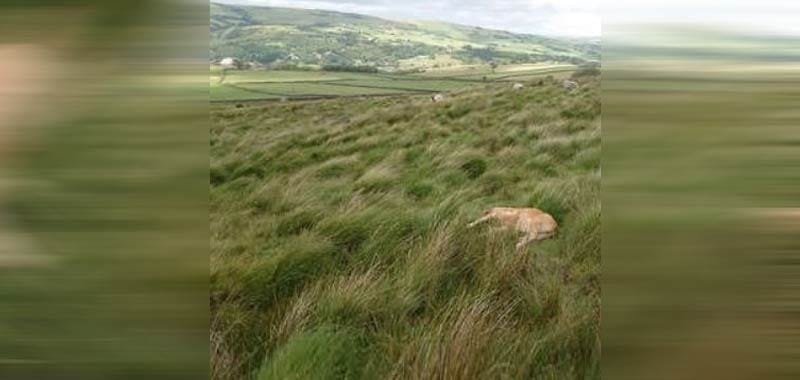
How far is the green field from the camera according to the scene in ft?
4.22

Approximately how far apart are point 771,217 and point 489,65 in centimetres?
74

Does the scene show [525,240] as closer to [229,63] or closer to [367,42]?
[367,42]

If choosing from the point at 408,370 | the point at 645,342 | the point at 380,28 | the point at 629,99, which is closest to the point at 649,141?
the point at 629,99

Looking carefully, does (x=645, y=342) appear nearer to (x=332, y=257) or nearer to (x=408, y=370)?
(x=408, y=370)

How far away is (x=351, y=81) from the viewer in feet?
4.43

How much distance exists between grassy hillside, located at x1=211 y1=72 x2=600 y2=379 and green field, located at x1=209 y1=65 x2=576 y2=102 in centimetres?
3

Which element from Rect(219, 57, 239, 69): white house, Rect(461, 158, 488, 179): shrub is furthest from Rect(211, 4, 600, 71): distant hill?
Rect(461, 158, 488, 179): shrub

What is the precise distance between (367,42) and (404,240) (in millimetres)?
364

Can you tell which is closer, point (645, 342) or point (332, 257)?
point (645, 342)

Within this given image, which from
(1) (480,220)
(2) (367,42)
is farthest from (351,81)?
A: (1) (480,220)

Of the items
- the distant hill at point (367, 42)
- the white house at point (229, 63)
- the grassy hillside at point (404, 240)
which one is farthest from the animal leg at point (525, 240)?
the white house at point (229, 63)

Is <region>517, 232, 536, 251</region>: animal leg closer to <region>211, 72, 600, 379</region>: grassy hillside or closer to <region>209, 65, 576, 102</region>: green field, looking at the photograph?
<region>211, 72, 600, 379</region>: grassy hillside

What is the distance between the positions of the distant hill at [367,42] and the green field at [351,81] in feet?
0.08

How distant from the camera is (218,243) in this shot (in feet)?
4.15
